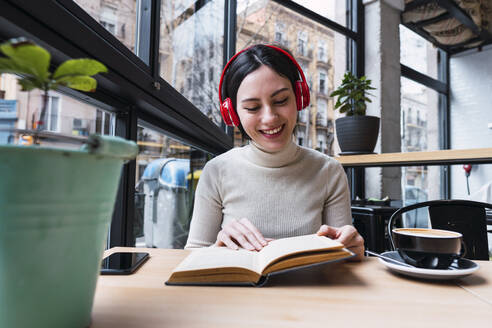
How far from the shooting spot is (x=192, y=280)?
49 cm

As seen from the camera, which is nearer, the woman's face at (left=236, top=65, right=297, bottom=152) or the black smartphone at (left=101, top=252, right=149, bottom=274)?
the black smartphone at (left=101, top=252, right=149, bottom=274)

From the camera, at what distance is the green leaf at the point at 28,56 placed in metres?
0.24

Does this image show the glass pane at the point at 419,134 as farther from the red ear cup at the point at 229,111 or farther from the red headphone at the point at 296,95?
the red ear cup at the point at 229,111

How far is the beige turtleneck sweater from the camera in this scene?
40.7 inches

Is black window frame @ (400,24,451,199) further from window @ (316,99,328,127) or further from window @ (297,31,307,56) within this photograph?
window @ (297,31,307,56)

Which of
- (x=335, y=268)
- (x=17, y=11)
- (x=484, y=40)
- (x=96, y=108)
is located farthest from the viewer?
(x=484, y=40)

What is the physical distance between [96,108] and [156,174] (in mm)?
710

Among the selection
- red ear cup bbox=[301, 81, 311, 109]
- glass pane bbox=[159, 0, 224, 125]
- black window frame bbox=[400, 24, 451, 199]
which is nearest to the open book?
red ear cup bbox=[301, 81, 311, 109]

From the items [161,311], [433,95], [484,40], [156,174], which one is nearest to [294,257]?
[161,311]

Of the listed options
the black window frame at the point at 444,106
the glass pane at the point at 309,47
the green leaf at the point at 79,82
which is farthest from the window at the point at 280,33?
the black window frame at the point at 444,106

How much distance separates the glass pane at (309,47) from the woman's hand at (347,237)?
1669mm

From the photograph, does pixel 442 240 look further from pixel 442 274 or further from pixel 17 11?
pixel 17 11

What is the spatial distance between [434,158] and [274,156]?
108cm

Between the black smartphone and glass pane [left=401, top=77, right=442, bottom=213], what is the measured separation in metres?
3.18
